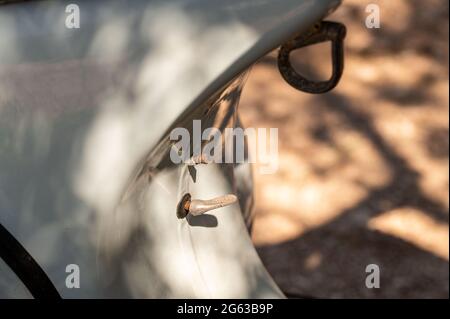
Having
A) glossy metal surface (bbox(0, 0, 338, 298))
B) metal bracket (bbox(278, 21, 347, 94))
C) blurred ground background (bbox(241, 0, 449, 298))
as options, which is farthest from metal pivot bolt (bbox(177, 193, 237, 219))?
blurred ground background (bbox(241, 0, 449, 298))

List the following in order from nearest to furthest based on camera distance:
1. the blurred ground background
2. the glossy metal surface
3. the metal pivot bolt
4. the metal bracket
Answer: the glossy metal surface, the metal bracket, the metal pivot bolt, the blurred ground background

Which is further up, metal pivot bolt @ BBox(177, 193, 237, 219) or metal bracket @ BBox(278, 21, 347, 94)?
metal bracket @ BBox(278, 21, 347, 94)

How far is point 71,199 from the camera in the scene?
1426 mm

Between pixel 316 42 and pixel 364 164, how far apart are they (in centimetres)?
161

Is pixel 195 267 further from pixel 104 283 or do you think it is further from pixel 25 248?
pixel 25 248

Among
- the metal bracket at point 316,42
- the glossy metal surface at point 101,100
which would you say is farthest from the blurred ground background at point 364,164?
the glossy metal surface at point 101,100

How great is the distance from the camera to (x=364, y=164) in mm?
3057

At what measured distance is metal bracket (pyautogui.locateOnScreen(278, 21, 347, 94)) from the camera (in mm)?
1477

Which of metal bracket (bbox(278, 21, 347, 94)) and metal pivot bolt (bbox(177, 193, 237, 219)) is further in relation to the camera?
metal pivot bolt (bbox(177, 193, 237, 219))

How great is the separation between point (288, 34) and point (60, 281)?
0.54m

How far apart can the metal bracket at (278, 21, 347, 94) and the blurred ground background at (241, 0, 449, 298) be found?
146 centimetres

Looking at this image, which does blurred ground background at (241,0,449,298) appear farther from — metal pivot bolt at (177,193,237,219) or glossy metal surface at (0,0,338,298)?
glossy metal surface at (0,0,338,298)

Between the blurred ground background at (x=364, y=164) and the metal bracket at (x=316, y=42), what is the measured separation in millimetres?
1461

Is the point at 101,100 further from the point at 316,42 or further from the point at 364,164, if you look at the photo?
the point at 364,164
